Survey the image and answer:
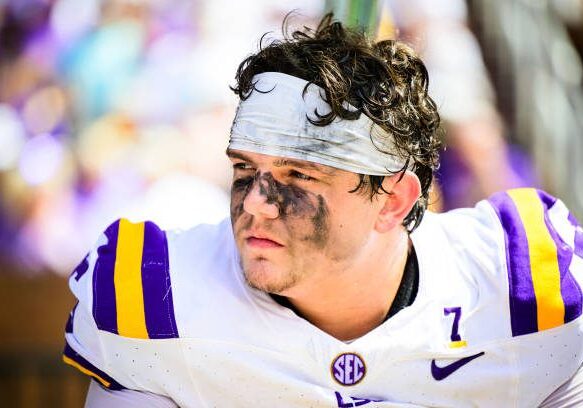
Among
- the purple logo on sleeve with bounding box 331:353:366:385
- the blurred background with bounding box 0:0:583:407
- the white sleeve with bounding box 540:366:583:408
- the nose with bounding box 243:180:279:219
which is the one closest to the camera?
the nose with bounding box 243:180:279:219

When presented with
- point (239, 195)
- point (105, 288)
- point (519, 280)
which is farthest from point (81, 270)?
point (519, 280)

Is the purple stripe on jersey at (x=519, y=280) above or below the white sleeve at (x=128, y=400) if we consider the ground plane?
above

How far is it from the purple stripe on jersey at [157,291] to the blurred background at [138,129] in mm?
1770

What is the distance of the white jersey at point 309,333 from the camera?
2.39 metres

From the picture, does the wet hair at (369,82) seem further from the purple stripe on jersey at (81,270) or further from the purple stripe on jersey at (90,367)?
the purple stripe on jersey at (90,367)

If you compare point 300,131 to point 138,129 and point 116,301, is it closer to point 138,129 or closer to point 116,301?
point 116,301

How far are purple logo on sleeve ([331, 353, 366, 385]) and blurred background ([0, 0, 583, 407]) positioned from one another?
194cm

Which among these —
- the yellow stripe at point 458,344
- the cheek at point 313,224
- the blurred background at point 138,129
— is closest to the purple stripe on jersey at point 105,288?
the cheek at point 313,224

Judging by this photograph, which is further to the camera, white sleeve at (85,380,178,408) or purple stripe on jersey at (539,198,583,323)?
purple stripe on jersey at (539,198,583,323)

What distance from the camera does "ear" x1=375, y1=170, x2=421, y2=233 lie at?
250 cm

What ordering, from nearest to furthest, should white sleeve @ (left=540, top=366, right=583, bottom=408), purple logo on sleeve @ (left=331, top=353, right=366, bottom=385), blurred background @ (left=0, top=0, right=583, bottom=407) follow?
purple logo on sleeve @ (left=331, top=353, right=366, bottom=385)
white sleeve @ (left=540, top=366, right=583, bottom=408)
blurred background @ (left=0, top=0, right=583, bottom=407)

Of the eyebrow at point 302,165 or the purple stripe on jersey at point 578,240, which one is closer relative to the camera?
the eyebrow at point 302,165

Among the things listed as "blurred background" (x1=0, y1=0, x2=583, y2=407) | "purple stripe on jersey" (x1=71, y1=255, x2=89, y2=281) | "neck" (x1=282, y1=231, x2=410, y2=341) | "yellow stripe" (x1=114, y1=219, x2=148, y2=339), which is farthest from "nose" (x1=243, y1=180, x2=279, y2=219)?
"blurred background" (x1=0, y1=0, x2=583, y2=407)

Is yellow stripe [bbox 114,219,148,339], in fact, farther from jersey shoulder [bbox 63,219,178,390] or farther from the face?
the face
